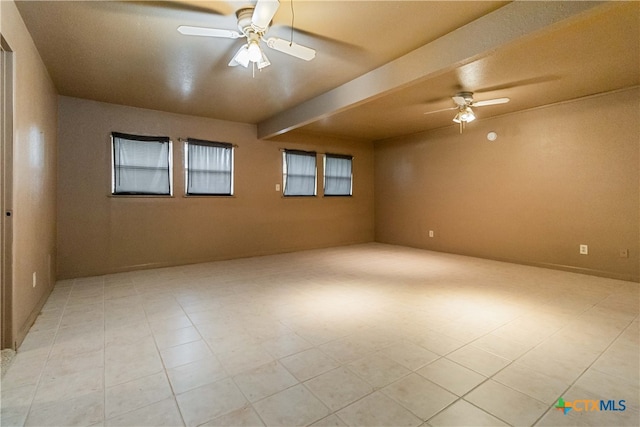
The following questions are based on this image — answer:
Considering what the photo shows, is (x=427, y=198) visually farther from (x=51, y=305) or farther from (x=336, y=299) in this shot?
(x=51, y=305)

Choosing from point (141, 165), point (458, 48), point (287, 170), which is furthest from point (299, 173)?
point (458, 48)

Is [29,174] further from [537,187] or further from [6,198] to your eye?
[537,187]

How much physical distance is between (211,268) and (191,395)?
128 inches

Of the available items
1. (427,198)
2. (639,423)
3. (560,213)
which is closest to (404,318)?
(639,423)

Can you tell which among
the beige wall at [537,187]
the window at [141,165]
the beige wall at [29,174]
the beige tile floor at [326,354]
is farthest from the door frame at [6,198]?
the beige wall at [537,187]

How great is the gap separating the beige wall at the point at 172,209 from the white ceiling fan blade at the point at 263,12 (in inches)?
135

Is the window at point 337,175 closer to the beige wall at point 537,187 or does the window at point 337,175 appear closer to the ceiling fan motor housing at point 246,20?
the beige wall at point 537,187

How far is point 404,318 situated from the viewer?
2793 mm

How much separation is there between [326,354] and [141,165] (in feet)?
13.7

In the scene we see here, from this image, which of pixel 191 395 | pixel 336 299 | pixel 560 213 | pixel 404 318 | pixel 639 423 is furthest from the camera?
pixel 560 213

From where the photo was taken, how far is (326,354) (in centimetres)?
215

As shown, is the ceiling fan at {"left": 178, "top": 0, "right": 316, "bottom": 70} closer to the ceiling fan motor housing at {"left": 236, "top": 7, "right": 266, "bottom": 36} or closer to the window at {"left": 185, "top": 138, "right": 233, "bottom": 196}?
the ceiling fan motor housing at {"left": 236, "top": 7, "right": 266, "bottom": 36}

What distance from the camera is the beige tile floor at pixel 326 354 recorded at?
5.16 feet

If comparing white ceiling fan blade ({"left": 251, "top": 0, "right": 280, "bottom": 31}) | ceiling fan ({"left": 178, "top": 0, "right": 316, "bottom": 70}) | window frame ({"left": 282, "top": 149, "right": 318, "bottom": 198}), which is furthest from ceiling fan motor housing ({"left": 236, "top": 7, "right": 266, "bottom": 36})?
window frame ({"left": 282, "top": 149, "right": 318, "bottom": 198})
